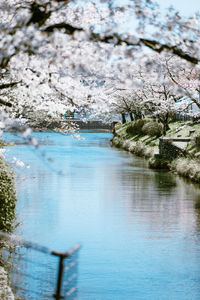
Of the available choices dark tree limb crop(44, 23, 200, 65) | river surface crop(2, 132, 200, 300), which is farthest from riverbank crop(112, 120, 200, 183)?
dark tree limb crop(44, 23, 200, 65)

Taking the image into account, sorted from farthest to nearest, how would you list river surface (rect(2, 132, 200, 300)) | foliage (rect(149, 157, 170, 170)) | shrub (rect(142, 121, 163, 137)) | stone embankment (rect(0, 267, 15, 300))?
shrub (rect(142, 121, 163, 137)) < foliage (rect(149, 157, 170, 170)) < river surface (rect(2, 132, 200, 300)) < stone embankment (rect(0, 267, 15, 300))

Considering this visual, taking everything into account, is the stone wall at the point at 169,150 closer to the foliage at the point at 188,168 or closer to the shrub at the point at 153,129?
the foliage at the point at 188,168

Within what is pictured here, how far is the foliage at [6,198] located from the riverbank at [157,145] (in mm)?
14295

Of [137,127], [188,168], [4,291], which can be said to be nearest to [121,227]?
[4,291]

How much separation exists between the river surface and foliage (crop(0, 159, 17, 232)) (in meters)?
1.21

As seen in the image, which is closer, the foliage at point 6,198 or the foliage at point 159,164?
the foliage at point 6,198

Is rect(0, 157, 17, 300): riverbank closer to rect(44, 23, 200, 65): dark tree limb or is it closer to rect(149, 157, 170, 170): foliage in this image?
rect(44, 23, 200, 65): dark tree limb

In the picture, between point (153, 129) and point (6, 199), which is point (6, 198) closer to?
point (6, 199)

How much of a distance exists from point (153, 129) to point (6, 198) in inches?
1339

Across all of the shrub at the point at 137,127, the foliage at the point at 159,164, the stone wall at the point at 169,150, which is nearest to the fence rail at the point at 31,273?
the stone wall at the point at 169,150

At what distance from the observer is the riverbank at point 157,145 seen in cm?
2461

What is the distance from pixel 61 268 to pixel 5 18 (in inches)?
281

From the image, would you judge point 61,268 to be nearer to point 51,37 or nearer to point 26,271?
point 51,37

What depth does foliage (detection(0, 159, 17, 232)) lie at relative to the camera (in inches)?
359
